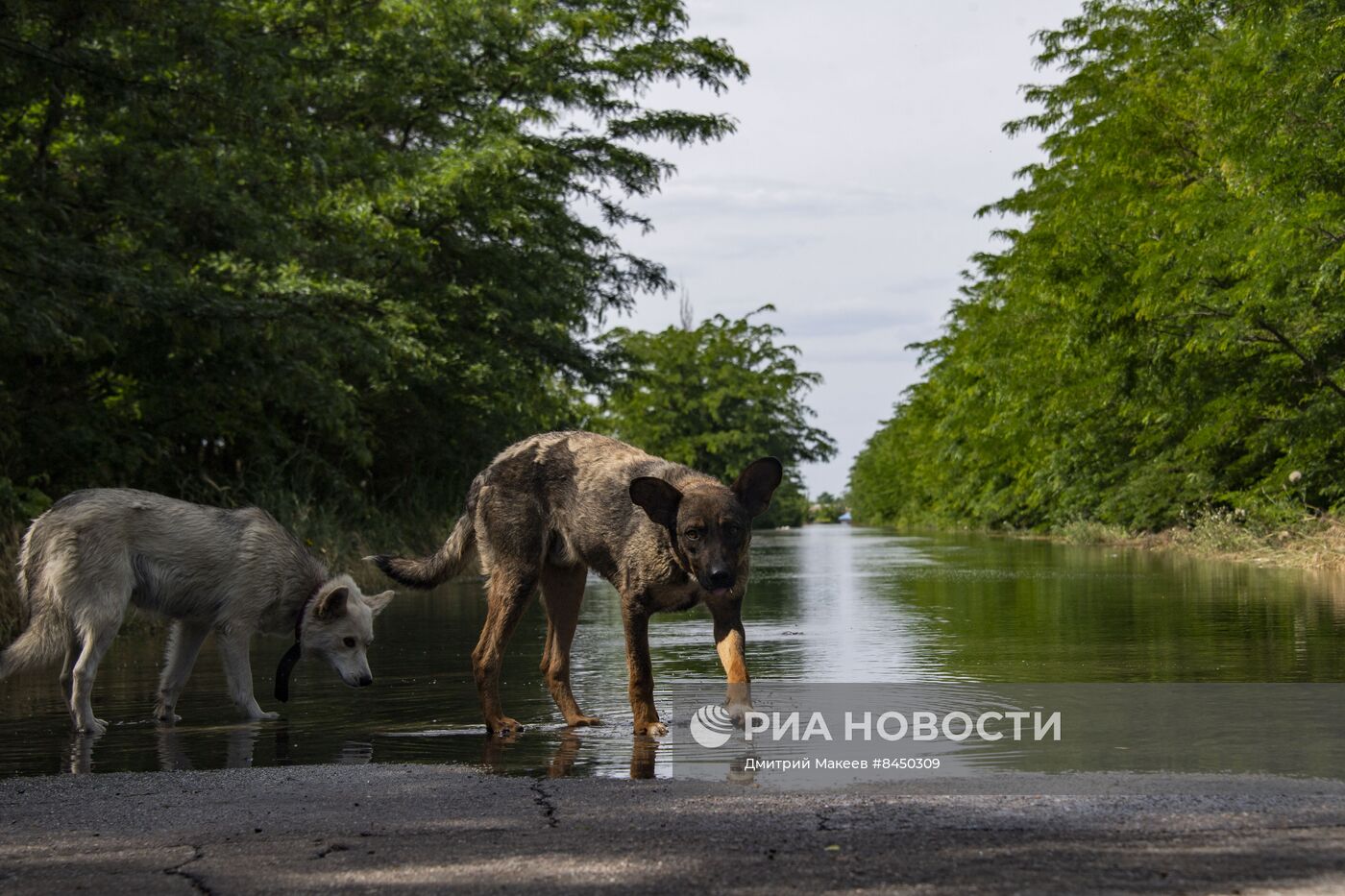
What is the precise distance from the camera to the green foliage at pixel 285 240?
58.7 ft

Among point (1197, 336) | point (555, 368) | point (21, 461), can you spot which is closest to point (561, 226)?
point (555, 368)

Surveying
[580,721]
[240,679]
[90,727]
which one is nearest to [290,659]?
[240,679]

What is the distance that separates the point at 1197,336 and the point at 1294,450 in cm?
255

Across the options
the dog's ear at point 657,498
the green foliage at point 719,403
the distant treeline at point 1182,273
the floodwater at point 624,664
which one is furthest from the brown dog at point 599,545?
the green foliage at point 719,403

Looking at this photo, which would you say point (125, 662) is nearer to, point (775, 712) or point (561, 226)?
point (775, 712)

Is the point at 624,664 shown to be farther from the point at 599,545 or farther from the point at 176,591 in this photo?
the point at 599,545

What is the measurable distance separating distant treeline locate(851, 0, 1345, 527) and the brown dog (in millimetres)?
15523

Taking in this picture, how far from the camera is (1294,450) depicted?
85.7ft

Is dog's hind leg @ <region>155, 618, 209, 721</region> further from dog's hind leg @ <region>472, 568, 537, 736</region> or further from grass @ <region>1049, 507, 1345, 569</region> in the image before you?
grass @ <region>1049, 507, 1345, 569</region>

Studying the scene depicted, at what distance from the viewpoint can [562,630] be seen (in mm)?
8898

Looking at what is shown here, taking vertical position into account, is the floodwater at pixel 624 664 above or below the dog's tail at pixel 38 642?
below

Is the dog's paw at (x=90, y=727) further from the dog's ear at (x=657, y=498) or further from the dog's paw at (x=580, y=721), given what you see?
the dog's ear at (x=657, y=498)

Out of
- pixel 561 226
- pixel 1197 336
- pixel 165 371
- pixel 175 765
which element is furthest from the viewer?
pixel 561 226

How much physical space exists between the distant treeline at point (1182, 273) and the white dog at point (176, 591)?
15969 mm
